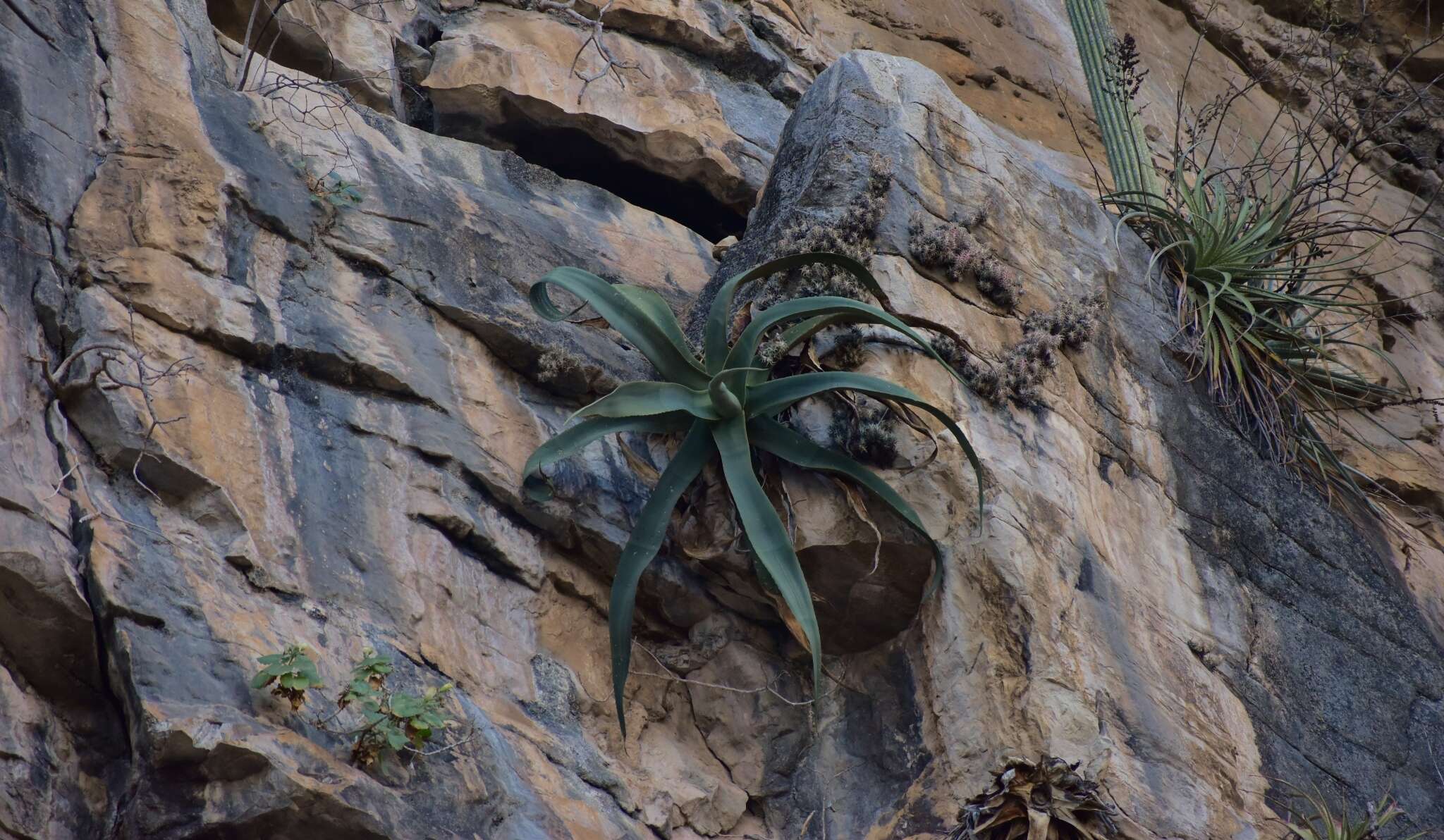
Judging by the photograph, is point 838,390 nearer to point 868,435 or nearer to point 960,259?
point 868,435

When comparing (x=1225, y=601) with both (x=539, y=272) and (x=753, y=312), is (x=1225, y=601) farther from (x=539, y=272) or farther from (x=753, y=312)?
(x=539, y=272)

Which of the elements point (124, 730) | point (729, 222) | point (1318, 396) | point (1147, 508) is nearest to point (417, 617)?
point (124, 730)

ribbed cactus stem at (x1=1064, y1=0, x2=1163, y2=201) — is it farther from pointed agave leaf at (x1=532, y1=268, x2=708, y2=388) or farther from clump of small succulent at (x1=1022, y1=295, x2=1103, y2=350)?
pointed agave leaf at (x1=532, y1=268, x2=708, y2=388)

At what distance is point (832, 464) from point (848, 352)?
0.54 meters

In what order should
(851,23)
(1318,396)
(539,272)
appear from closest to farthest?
(539,272), (1318,396), (851,23)

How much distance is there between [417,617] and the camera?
4.30 metres

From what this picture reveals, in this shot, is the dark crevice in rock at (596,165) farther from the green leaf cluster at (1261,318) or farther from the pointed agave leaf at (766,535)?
the pointed agave leaf at (766,535)

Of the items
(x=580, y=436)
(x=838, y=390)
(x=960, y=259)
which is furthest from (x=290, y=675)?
(x=960, y=259)

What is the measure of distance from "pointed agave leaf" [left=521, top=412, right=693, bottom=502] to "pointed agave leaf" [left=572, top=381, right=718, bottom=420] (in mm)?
52

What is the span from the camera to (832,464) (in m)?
4.58

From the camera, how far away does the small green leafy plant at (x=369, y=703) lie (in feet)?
11.7

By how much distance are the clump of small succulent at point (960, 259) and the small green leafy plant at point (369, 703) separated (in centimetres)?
261

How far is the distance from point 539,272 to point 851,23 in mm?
3838

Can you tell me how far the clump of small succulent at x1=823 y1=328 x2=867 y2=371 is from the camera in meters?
4.93
